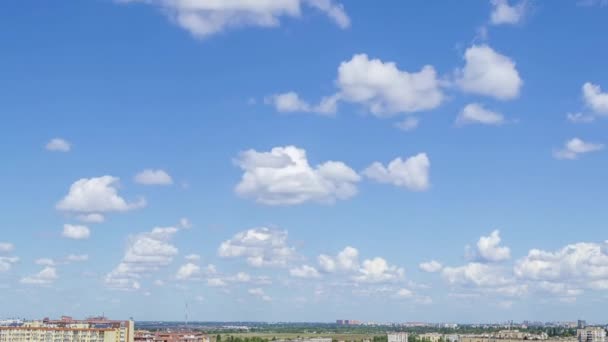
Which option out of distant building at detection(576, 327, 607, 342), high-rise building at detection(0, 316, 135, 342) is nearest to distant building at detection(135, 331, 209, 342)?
high-rise building at detection(0, 316, 135, 342)

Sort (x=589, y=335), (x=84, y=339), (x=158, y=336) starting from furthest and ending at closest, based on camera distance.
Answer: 1. (x=589, y=335)
2. (x=158, y=336)
3. (x=84, y=339)

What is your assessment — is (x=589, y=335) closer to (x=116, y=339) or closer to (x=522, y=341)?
(x=522, y=341)

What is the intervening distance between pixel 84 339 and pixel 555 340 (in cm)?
11117

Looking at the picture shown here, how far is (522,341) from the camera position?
637 ft

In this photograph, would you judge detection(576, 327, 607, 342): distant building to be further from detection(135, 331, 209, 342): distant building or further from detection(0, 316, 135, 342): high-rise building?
detection(0, 316, 135, 342): high-rise building

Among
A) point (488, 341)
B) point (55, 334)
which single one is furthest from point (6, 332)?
point (488, 341)

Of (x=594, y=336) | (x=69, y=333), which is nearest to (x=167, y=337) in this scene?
(x=69, y=333)

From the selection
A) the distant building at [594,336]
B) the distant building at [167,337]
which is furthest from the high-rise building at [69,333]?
the distant building at [594,336]

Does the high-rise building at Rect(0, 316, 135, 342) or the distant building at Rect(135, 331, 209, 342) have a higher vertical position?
the high-rise building at Rect(0, 316, 135, 342)

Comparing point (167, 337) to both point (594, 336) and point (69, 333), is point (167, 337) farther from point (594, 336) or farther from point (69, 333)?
point (594, 336)

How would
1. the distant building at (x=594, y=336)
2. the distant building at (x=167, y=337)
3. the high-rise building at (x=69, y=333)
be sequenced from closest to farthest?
the high-rise building at (x=69, y=333) < the distant building at (x=167, y=337) < the distant building at (x=594, y=336)

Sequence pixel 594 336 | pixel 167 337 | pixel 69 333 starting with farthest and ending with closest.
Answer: pixel 594 336, pixel 167 337, pixel 69 333

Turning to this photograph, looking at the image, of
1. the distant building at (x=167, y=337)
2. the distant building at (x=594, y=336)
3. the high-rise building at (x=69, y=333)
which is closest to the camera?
the high-rise building at (x=69, y=333)

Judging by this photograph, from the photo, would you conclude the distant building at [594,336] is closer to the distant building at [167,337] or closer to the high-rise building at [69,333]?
the distant building at [167,337]
